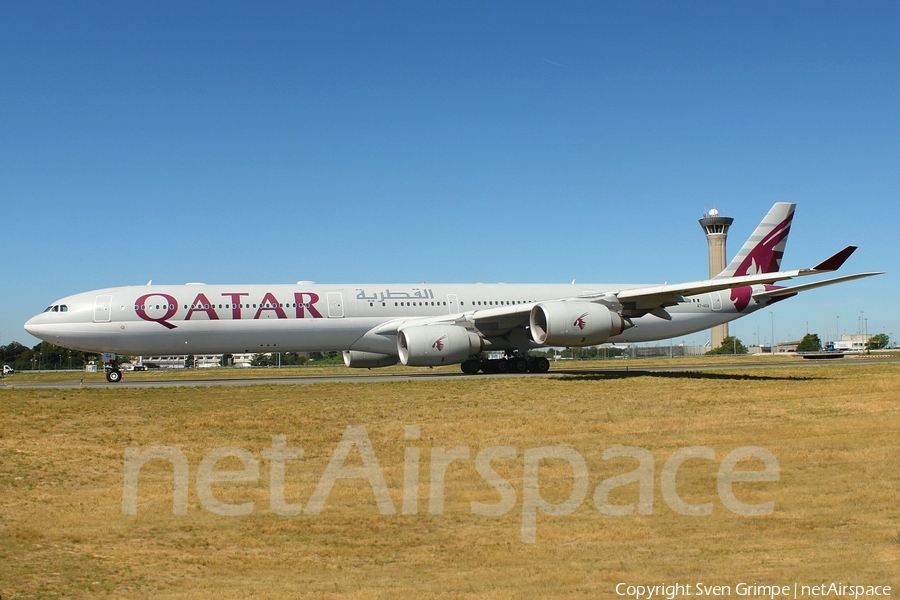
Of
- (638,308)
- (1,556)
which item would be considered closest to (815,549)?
(1,556)

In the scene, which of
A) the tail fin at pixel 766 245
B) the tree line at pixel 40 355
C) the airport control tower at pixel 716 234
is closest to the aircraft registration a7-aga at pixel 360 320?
the tail fin at pixel 766 245

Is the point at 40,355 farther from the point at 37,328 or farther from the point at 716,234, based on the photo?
the point at 716,234

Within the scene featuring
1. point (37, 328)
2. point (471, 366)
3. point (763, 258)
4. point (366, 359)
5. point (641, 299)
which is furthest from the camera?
point (763, 258)

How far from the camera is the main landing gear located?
30.8 m

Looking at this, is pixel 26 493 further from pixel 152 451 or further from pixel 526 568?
pixel 526 568

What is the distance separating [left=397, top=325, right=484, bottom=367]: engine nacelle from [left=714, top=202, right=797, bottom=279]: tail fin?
12.8 m

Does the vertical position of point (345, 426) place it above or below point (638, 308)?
below

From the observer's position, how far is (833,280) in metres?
26.9

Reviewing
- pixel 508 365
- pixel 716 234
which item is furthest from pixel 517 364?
pixel 716 234

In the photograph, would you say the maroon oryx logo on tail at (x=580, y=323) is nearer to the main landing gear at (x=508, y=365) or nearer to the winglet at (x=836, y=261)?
the main landing gear at (x=508, y=365)

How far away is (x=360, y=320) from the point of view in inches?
1212

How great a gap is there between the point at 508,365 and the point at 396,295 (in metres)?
5.15

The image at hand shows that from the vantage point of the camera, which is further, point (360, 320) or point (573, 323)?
point (360, 320)

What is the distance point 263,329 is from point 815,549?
2397 cm
